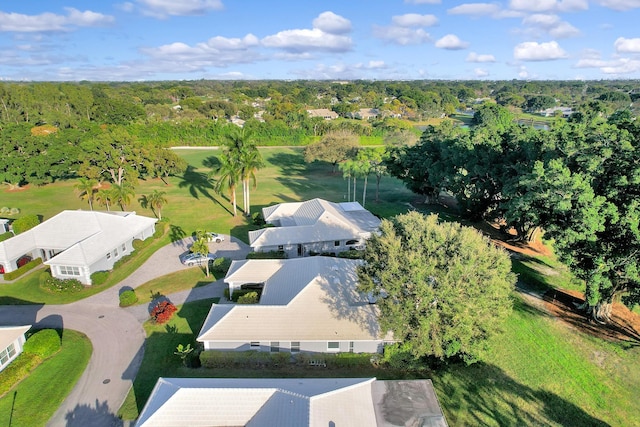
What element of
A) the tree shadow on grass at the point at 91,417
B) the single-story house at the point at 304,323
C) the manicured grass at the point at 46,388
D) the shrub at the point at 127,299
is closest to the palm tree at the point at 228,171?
the shrub at the point at 127,299

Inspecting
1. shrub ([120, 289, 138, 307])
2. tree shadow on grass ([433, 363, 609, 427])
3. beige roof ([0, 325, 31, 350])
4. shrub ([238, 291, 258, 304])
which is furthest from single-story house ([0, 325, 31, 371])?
tree shadow on grass ([433, 363, 609, 427])

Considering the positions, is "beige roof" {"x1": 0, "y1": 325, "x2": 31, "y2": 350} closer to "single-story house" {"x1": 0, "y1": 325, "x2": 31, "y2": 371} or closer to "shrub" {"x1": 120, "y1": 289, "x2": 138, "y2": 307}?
"single-story house" {"x1": 0, "y1": 325, "x2": 31, "y2": 371}

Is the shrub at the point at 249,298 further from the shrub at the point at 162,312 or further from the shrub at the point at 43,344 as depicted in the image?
the shrub at the point at 43,344

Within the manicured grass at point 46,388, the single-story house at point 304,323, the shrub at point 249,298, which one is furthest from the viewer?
the shrub at point 249,298

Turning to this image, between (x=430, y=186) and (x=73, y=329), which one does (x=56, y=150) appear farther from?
(x=430, y=186)

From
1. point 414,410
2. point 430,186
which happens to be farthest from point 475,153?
point 414,410

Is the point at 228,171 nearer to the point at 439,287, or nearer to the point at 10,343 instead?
the point at 10,343
